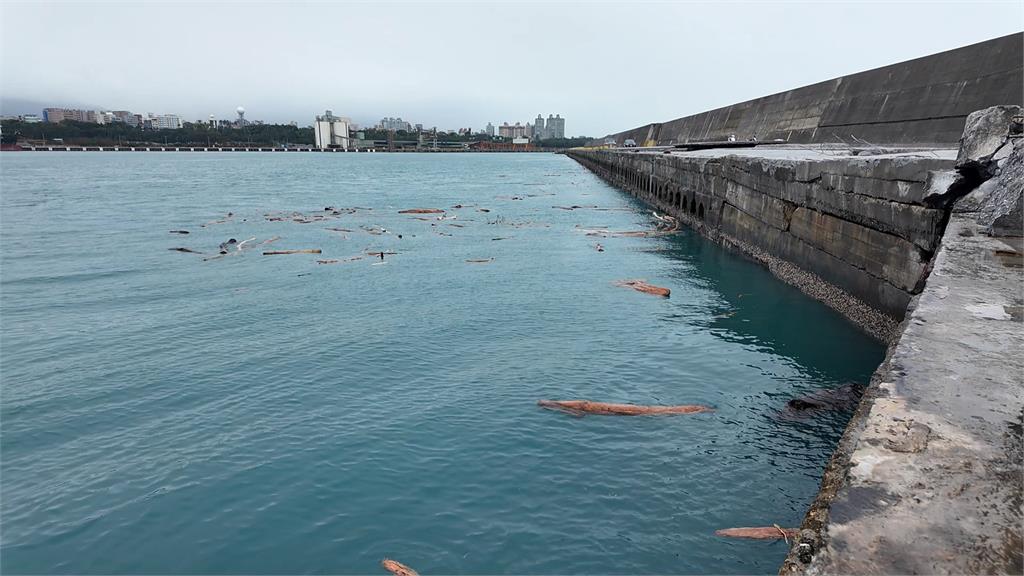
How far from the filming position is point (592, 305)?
41.9 feet

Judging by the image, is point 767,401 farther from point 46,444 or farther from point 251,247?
point 251,247

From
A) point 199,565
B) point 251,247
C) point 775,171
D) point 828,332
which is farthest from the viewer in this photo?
point 251,247

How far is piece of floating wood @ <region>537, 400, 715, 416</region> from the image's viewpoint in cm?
755

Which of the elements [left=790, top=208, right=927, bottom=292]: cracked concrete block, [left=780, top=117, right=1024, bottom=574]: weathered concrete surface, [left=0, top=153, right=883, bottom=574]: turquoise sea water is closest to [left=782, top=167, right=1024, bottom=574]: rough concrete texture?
[left=780, top=117, right=1024, bottom=574]: weathered concrete surface

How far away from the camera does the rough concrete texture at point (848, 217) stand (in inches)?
354

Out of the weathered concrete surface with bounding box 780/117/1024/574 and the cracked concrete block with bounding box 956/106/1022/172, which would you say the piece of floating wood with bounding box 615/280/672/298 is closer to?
the cracked concrete block with bounding box 956/106/1022/172

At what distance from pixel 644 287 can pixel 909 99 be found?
37.2 ft

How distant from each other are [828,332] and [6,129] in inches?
8431

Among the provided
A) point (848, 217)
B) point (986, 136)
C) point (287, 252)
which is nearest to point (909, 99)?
point (848, 217)

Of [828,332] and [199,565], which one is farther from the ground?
[828,332]

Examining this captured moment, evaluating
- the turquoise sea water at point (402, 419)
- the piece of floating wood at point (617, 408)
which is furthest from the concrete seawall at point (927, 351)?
the piece of floating wood at point (617, 408)

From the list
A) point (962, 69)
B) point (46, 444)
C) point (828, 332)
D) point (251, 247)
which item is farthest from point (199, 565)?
point (962, 69)

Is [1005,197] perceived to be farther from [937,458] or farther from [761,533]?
[937,458]

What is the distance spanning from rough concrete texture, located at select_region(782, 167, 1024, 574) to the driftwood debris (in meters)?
1.71
